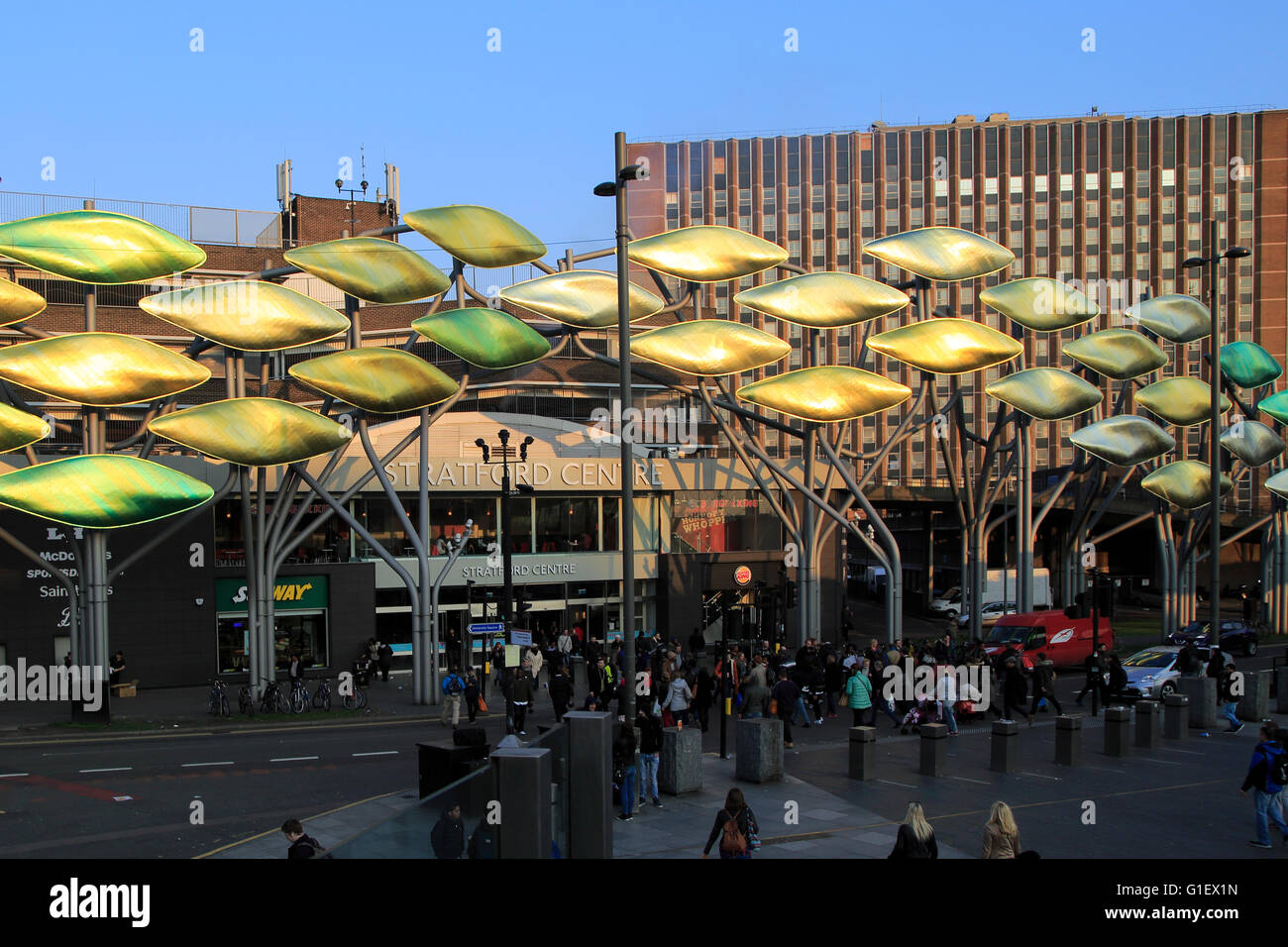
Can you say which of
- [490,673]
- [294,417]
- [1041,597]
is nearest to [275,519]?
[294,417]

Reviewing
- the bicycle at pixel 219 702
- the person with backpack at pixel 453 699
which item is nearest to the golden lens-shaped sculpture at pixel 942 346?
the person with backpack at pixel 453 699

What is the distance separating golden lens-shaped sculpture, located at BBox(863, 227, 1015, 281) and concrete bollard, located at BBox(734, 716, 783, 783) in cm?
2347

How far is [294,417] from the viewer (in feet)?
95.7

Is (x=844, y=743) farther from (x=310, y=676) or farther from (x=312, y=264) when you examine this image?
(x=310, y=676)

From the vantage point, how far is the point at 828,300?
124 ft

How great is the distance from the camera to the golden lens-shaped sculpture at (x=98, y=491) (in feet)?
85.3

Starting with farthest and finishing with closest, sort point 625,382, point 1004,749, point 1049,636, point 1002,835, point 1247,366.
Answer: point 1247,366 → point 1049,636 → point 1004,749 → point 625,382 → point 1002,835

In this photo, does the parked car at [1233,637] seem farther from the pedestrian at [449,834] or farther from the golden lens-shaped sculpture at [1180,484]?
the pedestrian at [449,834]

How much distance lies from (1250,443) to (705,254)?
89.1 ft

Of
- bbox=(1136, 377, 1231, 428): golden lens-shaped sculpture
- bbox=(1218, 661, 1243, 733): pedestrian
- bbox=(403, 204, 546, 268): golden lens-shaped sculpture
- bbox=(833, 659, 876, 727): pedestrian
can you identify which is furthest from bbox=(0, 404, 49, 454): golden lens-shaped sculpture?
bbox=(1136, 377, 1231, 428): golden lens-shaped sculpture

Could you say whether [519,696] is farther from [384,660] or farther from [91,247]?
[91,247]

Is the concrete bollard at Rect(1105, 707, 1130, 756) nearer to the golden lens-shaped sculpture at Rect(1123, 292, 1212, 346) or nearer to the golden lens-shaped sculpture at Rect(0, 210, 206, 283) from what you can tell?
the golden lens-shaped sculpture at Rect(0, 210, 206, 283)

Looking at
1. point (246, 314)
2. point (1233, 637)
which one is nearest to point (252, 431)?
point (246, 314)

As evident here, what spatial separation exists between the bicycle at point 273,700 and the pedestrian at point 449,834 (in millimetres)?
20867
